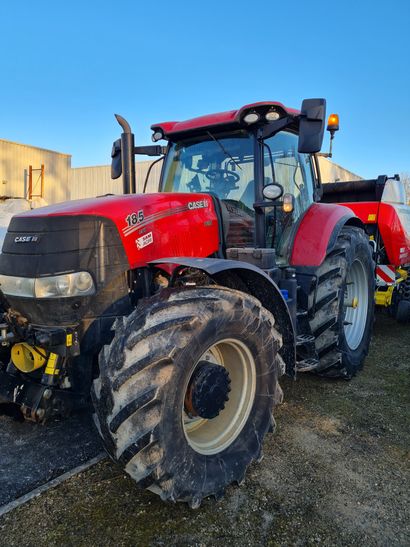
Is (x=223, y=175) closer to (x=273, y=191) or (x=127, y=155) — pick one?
(x=273, y=191)

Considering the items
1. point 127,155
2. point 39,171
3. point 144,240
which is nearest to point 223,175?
point 127,155

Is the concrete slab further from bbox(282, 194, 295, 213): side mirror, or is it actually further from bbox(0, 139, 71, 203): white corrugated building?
bbox(0, 139, 71, 203): white corrugated building

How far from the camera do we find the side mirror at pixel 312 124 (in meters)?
3.28

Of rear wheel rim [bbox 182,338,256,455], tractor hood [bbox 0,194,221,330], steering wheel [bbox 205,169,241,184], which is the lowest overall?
rear wheel rim [bbox 182,338,256,455]

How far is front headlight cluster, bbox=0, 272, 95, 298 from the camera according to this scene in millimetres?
2590

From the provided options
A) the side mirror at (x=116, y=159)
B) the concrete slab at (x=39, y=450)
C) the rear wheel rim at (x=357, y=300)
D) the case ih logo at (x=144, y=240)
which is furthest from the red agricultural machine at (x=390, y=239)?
the concrete slab at (x=39, y=450)

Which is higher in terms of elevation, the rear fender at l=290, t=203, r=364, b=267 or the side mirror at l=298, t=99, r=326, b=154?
the side mirror at l=298, t=99, r=326, b=154

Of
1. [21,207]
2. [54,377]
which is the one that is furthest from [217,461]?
[21,207]

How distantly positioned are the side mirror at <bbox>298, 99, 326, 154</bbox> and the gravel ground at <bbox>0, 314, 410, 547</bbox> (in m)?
2.13

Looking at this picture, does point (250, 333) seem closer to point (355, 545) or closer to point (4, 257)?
point (355, 545)

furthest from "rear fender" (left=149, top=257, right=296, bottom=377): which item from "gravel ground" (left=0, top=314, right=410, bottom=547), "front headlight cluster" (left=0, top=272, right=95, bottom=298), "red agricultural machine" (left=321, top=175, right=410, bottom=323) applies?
"red agricultural machine" (left=321, top=175, right=410, bottom=323)

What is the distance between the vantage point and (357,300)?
489 cm

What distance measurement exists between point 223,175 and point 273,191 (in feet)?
1.76

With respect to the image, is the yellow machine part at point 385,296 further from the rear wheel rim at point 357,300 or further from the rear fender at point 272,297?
the rear fender at point 272,297
